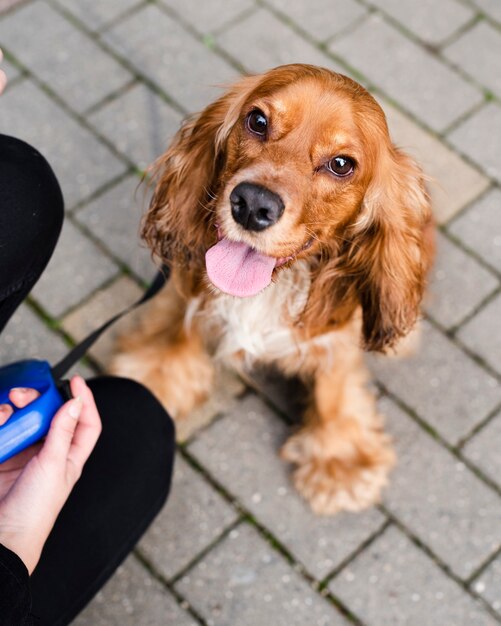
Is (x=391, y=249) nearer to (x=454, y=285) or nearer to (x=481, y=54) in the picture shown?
(x=454, y=285)

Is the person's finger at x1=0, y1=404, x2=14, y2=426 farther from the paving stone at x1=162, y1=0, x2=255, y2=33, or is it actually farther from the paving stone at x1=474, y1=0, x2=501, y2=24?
the paving stone at x1=474, y1=0, x2=501, y2=24

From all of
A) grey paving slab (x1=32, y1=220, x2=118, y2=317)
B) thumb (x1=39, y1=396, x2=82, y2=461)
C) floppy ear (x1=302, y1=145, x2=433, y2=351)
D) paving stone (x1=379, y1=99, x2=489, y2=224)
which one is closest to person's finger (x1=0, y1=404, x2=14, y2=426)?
thumb (x1=39, y1=396, x2=82, y2=461)

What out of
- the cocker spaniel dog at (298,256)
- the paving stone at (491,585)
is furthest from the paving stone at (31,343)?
the paving stone at (491,585)

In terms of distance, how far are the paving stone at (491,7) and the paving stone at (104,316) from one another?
7.65 ft

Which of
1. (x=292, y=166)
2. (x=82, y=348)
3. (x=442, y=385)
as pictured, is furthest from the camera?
(x=442, y=385)

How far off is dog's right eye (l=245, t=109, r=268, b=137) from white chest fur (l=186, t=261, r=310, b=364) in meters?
0.45

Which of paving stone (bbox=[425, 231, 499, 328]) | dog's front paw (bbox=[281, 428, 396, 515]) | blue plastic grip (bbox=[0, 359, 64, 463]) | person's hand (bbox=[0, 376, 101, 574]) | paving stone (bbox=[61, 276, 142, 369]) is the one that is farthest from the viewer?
paving stone (bbox=[425, 231, 499, 328])

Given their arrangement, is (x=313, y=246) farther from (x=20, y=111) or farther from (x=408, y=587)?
(x=20, y=111)

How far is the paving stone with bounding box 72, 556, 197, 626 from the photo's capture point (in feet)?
8.96

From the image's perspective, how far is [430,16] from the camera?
4.11 metres

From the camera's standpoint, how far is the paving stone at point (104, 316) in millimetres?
3240

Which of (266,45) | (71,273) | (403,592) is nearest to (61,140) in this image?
(71,273)

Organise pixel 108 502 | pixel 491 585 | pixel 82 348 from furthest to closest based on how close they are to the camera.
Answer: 1. pixel 491 585
2. pixel 82 348
3. pixel 108 502

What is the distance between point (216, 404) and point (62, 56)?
184 centimetres
